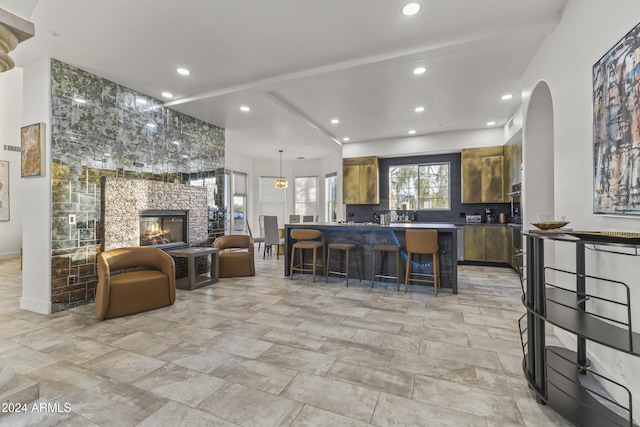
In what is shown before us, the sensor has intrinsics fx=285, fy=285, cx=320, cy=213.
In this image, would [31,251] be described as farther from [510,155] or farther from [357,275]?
[510,155]

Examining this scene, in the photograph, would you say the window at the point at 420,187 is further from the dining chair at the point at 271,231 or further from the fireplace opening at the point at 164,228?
the fireplace opening at the point at 164,228

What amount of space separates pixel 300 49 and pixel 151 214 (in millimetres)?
3330

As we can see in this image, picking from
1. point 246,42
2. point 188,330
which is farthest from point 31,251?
point 246,42

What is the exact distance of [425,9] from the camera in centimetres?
262

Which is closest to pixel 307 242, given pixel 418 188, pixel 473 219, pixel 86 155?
pixel 86 155

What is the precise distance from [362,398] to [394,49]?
11.4 feet

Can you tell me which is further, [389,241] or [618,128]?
[389,241]

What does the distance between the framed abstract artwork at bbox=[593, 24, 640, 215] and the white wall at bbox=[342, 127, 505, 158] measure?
4.80 metres

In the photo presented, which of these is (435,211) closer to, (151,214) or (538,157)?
(538,157)

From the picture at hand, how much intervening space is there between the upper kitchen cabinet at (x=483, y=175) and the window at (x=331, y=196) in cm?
→ 408

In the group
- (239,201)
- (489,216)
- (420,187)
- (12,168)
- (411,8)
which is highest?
(411,8)

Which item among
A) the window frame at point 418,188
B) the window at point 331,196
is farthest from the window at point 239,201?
the window frame at point 418,188

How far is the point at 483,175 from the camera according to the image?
638cm

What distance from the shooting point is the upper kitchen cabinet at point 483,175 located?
625 cm
